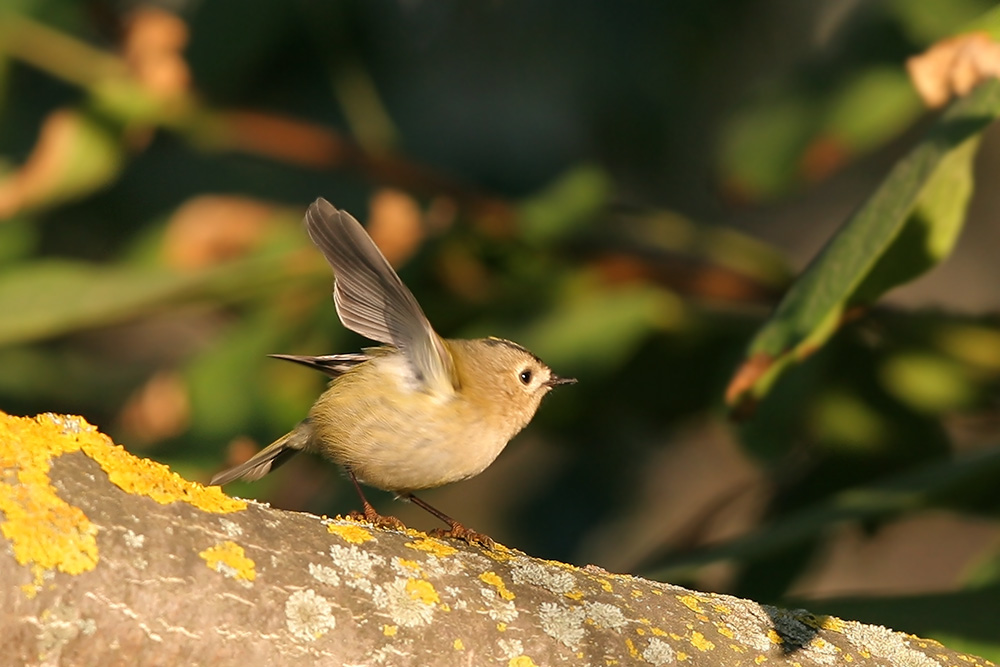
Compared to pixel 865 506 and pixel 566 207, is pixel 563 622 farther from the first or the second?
pixel 566 207

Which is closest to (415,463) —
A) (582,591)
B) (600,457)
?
(582,591)

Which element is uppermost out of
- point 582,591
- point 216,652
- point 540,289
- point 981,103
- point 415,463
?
point 981,103

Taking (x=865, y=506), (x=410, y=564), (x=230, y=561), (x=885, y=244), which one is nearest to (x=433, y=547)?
(x=410, y=564)

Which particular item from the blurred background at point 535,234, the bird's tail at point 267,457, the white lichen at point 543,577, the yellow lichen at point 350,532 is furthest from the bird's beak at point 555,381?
the yellow lichen at point 350,532

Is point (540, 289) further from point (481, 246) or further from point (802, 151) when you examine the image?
point (802, 151)

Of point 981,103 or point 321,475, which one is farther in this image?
point 321,475

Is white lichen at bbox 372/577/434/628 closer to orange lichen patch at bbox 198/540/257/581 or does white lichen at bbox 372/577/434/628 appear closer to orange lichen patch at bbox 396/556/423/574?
orange lichen patch at bbox 396/556/423/574

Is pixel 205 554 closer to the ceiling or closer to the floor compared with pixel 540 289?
closer to the floor
